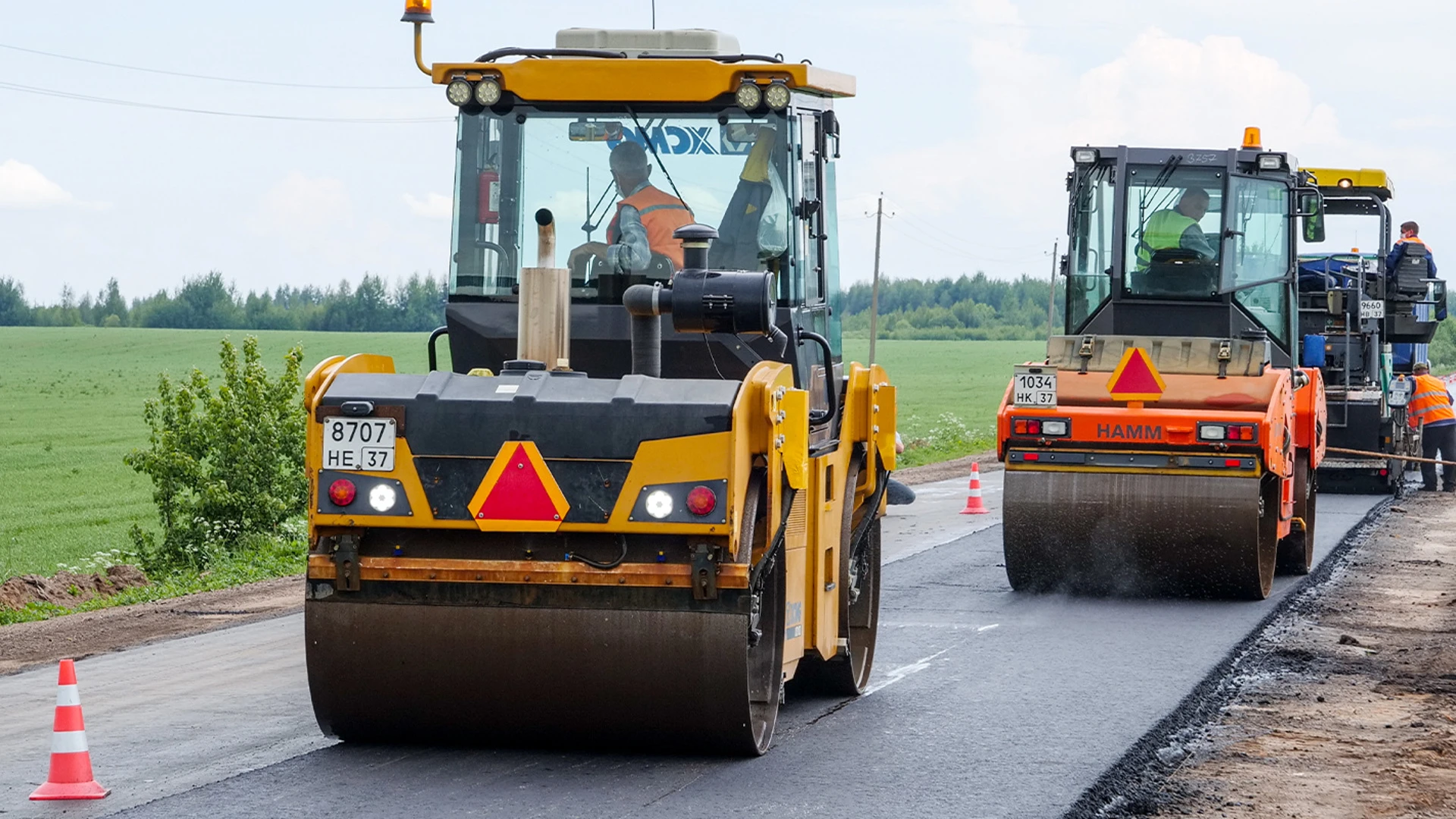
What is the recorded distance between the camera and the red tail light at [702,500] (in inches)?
237

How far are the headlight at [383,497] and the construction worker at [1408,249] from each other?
15843 millimetres

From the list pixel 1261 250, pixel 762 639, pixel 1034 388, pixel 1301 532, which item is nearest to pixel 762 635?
pixel 762 639

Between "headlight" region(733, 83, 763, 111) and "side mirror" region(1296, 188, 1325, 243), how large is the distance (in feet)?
21.9

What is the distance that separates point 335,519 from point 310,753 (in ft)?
3.56

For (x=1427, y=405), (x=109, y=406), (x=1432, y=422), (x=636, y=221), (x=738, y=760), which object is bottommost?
(x=109, y=406)

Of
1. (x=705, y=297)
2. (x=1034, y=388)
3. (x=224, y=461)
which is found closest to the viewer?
(x=705, y=297)

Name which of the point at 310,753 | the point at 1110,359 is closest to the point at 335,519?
the point at 310,753

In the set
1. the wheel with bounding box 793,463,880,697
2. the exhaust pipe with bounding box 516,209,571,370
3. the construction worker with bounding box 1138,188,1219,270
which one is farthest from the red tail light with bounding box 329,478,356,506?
the construction worker with bounding box 1138,188,1219,270

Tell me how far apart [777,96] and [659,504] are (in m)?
1.99

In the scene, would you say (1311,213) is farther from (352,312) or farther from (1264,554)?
(352,312)

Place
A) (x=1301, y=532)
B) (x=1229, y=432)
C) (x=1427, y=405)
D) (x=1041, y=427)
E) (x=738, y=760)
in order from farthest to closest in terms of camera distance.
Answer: (x=1427, y=405) < (x=1301, y=532) < (x=1041, y=427) < (x=1229, y=432) < (x=738, y=760)

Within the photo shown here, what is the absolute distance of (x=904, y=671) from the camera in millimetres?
8984

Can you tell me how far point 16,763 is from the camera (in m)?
6.77

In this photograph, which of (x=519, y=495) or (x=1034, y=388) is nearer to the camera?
(x=519, y=495)
